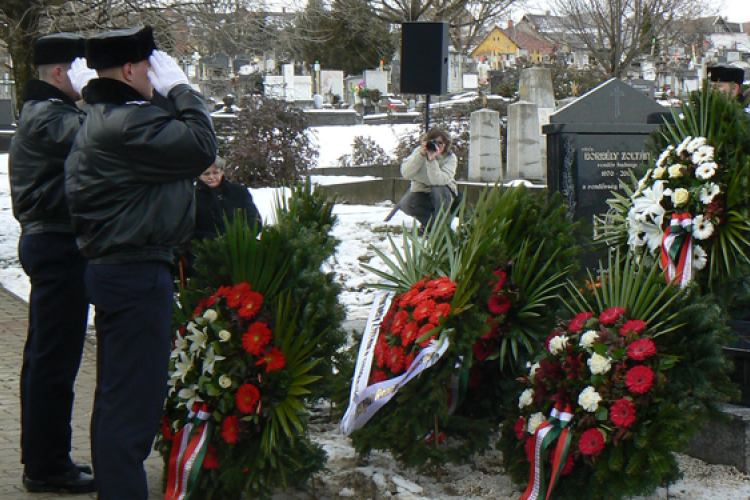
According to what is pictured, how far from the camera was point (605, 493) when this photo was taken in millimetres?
3473

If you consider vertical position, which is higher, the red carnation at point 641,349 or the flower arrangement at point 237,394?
the red carnation at point 641,349

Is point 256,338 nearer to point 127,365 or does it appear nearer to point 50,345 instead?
point 127,365

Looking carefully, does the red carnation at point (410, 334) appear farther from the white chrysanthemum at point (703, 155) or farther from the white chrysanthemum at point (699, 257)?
the white chrysanthemum at point (703, 155)

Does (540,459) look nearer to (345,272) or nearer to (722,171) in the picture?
(722,171)

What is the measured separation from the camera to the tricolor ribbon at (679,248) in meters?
4.36

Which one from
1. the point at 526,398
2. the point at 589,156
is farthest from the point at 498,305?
the point at 589,156

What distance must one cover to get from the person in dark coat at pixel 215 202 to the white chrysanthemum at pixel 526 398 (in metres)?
1.91

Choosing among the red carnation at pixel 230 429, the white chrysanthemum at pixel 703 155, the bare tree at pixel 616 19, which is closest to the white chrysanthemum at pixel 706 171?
the white chrysanthemum at pixel 703 155

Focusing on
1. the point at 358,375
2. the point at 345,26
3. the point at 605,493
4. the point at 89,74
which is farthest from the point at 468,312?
the point at 345,26

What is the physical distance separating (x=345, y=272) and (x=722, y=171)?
5244 mm

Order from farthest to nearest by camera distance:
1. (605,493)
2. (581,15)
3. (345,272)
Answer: (581,15)
(345,272)
(605,493)

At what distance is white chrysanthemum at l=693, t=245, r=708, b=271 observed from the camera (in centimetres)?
433

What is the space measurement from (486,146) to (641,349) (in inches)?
479

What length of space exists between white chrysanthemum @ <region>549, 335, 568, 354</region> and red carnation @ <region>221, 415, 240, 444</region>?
132 centimetres
